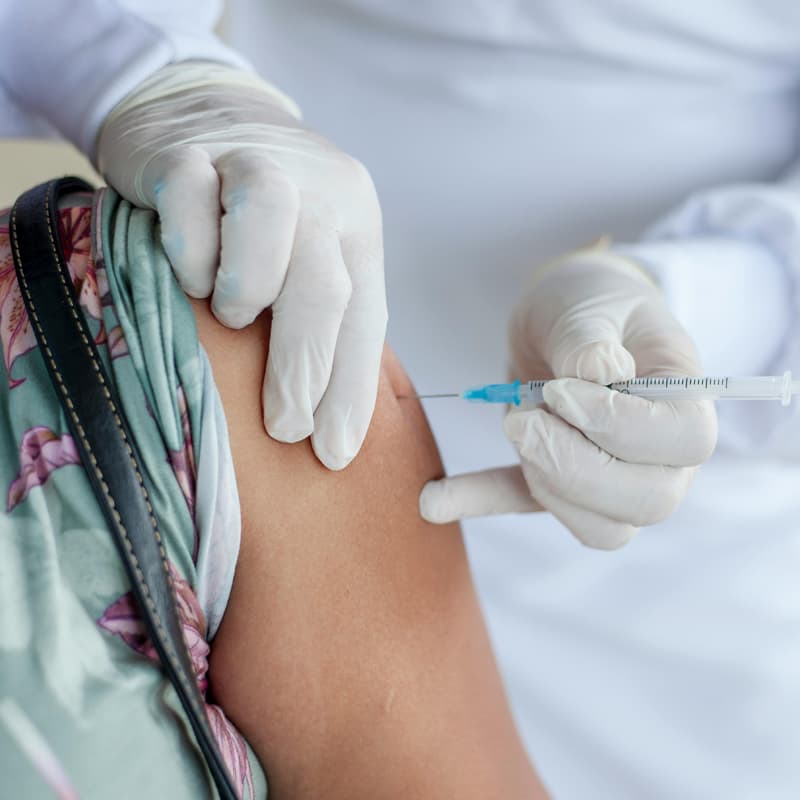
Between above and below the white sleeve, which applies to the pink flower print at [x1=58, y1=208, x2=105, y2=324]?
below

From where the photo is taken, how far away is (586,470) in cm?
94

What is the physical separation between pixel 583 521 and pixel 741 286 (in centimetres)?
56

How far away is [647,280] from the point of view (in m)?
1.27

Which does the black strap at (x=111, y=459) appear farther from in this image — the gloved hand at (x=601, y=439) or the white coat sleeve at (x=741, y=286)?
the white coat sleeve at (x=741, y=286)

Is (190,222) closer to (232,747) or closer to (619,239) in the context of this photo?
(232,747)

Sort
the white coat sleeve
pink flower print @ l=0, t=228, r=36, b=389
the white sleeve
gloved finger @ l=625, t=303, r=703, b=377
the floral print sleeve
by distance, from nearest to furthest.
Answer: the floral print sleeve → pink flower print @ l=0, t=228, r=36, b=389 → gloved finger @ l=625, t=303, r=703, b=377 → the white sleeve → the white coat sleeve

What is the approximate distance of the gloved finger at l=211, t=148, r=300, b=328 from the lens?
0.79m

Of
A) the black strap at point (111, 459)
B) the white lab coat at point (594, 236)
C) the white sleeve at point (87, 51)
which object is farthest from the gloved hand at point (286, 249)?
the white lab coat at point (594, 236)

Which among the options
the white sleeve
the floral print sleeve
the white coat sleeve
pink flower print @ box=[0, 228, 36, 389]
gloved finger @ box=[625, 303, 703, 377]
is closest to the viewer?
the floral print sleeve

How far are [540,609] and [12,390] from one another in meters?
1.06

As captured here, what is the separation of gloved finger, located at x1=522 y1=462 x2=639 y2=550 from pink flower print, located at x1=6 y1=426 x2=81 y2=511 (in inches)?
19.2

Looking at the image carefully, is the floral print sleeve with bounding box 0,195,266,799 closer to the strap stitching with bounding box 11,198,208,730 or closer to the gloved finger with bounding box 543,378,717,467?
the strap stitching with bounding box 11,198,208,730

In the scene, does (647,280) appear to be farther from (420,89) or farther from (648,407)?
(420,89)

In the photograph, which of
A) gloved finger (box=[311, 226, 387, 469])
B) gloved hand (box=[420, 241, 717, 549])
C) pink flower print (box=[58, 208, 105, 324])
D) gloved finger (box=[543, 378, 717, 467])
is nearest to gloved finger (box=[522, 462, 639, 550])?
gloved hand (box=[420, 241, 717, 549])
